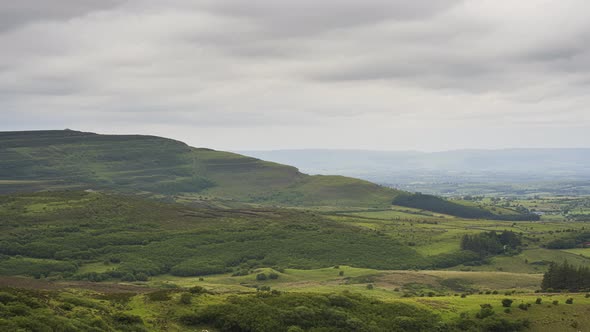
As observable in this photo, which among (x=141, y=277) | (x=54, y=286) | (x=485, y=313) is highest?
(x=485, y=313)

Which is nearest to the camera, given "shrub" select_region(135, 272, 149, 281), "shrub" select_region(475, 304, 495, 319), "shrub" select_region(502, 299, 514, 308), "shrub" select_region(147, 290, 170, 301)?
"shrub" select_region(147, 290, 170, 301)

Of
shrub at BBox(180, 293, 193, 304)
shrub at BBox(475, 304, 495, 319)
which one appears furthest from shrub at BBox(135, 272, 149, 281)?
shrub at BBox(475, 304, 495, 319)

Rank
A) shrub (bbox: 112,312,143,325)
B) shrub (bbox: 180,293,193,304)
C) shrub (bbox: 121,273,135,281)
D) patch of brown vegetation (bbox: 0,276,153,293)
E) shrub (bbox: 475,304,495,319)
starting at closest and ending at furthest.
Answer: shrub (bbox: 112,312,143,325) < shrub (bbox: 180,293,193,304) < shrub (bbox: 475,304,495,319) < patch of brown vegetation (bbox: 0,276,153,293) < shrub (bbox: 121,273,135,281)

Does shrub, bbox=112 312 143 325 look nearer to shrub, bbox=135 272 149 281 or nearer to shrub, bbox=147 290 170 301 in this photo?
shrub, bbox=147 290 170 301

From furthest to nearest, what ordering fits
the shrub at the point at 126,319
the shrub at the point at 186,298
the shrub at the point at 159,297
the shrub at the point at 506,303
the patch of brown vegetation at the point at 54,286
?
the patch of brown vegetation at the point at 54,286 → the shrub at the point at 506,303 → the shrub at the point at 186,298 → the shrub at the point at 159,297 → the shrub at the point at 126,319

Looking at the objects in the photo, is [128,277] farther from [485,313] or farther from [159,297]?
[485,313]

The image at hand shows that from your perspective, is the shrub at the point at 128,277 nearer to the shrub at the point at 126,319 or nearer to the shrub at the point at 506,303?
the shrub at the point at 126,319

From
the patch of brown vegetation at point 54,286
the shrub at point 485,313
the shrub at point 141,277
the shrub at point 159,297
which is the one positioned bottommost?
the shrub at point 141,277

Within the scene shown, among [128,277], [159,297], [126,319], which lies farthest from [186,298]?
[128,277]

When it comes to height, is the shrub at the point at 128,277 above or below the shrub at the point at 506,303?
below

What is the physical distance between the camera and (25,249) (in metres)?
175

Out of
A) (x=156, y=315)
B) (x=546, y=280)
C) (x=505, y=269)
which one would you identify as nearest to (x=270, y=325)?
(x=156, y=315)

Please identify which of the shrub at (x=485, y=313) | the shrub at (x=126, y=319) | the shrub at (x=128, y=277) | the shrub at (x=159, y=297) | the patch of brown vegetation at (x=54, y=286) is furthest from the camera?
the shrub at (x=128, y=277)

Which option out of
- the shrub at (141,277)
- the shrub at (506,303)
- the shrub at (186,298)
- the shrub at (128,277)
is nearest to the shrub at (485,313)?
the shrub at (506,303)
